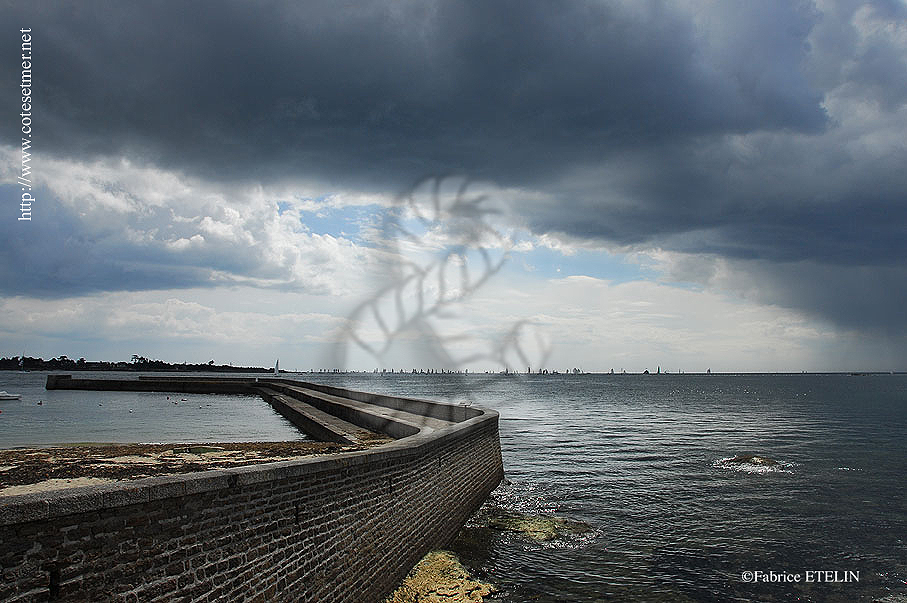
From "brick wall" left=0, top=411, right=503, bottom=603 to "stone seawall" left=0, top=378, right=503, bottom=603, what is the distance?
0.01 m

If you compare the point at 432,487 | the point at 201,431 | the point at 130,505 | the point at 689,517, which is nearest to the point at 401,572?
the point at 432,487

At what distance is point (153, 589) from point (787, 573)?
13.6 metres

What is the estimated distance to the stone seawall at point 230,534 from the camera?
5512mm

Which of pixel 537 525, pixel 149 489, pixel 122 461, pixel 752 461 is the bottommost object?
pixel 752 461

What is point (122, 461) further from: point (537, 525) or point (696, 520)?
point (696, 520)

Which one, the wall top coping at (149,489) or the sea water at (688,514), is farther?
the sea water at (688,514)

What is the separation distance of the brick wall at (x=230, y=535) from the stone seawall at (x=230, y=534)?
1 cm

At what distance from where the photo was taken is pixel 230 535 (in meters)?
7.34

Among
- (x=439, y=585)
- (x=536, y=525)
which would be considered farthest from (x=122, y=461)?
(x=536, y=525)

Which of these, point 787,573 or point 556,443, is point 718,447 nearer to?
point 556,443

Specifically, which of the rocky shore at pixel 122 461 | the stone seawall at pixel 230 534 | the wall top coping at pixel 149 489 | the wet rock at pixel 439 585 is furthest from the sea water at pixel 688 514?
the rocky shore at pixel 122 461

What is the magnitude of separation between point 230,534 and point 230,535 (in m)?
0.01

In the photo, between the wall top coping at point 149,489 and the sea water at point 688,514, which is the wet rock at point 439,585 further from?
the wall top coping at point 149,489

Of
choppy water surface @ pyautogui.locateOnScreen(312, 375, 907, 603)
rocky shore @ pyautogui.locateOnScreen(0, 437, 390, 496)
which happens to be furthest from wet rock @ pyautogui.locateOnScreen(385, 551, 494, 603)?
rocky shore @ pyautogui.locateOnScreen(0, 437, 390, 496)
